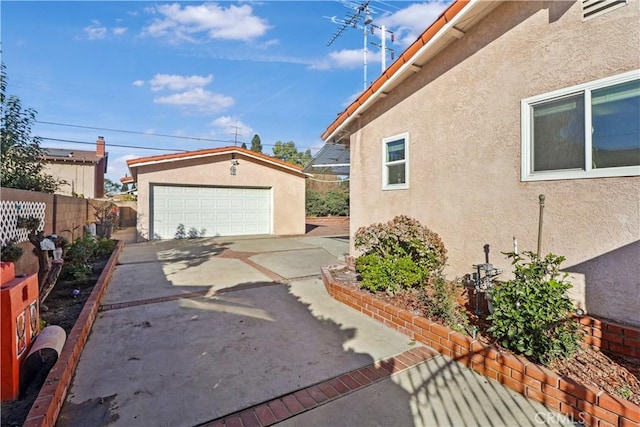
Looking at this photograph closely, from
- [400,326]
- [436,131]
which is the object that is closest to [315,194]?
[436,131]

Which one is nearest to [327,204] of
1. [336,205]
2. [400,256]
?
[336,205]

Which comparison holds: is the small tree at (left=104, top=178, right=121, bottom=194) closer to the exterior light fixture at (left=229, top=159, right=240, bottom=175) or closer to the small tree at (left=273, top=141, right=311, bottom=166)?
the small tree at (left=273, top=141, right=311, bottom=166)

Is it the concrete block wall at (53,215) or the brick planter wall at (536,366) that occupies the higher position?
the concrete block wall at (53,215)

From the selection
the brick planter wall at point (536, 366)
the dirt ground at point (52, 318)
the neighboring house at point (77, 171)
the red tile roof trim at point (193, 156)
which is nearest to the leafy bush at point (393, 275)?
the brick planter wall at point (536, 366)

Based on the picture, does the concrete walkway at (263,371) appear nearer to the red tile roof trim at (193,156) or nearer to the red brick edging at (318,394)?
the red brick edging at (318,394)

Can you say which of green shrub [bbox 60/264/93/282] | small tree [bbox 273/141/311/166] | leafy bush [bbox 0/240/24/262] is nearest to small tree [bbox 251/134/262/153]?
small tree [bbox 273/141/311/166]

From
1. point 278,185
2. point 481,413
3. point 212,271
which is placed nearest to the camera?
point 481,413

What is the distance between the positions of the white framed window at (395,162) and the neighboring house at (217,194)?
955 cm

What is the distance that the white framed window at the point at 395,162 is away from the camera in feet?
20.8

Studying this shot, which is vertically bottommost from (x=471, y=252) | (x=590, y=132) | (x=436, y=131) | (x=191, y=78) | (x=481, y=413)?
(x=481, y=413)

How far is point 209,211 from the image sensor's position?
47.6 feet

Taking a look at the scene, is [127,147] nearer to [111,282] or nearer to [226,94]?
[226,94]

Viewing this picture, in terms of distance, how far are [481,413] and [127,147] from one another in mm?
28805

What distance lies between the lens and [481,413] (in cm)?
262
